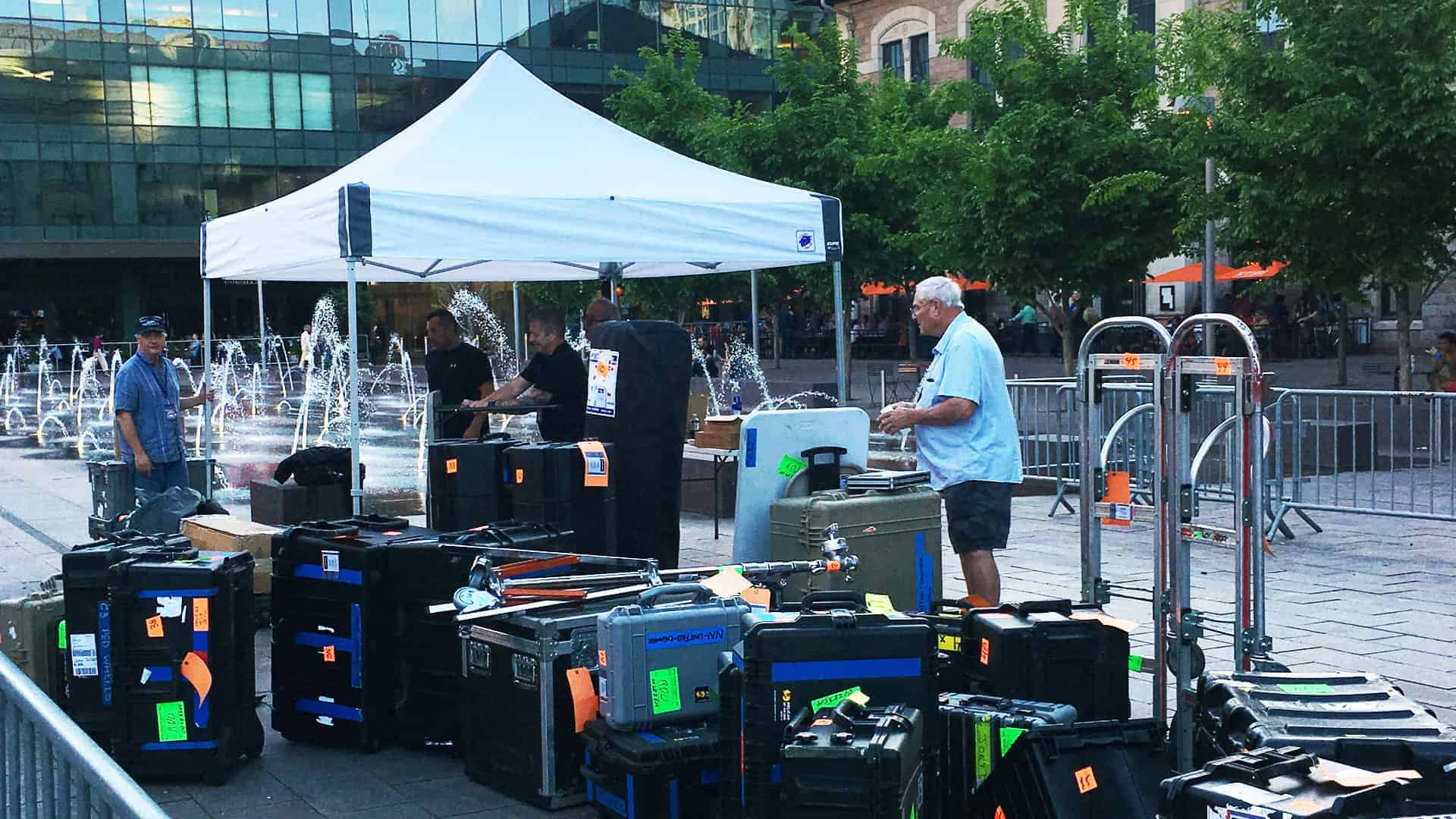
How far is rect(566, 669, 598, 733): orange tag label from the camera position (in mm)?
5219

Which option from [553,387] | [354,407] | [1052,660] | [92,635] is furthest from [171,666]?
[553,387]

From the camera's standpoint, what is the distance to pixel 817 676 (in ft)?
14.6

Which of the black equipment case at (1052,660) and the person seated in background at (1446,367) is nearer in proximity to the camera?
the black equipment case at (1052,660)

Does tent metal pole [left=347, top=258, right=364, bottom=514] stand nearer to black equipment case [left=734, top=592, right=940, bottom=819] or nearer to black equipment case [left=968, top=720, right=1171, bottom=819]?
black equipment case [left=734, top=592, right=940, bottom=819]

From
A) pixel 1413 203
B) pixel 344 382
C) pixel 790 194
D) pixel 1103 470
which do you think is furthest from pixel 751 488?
pixel 344 382

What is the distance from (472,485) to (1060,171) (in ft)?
47.2

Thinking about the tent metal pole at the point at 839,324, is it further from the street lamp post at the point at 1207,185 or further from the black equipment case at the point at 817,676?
the street lamp post at the point at 1207,185

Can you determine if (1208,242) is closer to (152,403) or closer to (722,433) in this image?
(722,433)

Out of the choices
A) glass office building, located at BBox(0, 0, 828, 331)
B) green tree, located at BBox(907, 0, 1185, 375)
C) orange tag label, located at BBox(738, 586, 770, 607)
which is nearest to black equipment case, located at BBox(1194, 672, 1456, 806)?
orange tag label, located at BBox(738, 586, 770, 607)

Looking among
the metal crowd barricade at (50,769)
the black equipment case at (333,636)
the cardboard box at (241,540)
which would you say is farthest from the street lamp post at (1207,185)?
the metal crowd barricade at (50,769)

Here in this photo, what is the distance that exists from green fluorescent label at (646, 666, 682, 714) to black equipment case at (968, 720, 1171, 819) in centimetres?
112

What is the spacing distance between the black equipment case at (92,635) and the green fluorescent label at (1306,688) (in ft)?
14.1

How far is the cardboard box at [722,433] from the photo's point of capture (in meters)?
11.7

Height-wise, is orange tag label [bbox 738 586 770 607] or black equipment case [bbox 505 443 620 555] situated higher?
black equipment case [bbox 505 443 620 555]
